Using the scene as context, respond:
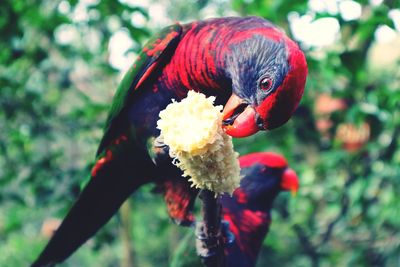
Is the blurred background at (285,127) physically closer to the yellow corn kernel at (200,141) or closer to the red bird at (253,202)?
the red bird at (253,202)

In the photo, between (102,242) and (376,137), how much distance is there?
138cm

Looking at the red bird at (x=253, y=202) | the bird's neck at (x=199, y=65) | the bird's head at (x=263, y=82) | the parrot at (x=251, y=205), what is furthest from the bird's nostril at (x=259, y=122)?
the red bird at (x=253, y=202)

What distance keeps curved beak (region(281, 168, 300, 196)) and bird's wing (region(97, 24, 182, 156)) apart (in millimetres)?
982

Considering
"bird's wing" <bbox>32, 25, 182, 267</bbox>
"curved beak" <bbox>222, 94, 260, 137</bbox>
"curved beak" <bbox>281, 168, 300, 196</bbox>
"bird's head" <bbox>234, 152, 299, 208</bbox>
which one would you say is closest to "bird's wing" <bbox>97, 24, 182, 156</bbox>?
"bird's wing" <bbox>32, 25, 182, 267</bbox>

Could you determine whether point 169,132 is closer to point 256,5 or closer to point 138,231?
point 256,5

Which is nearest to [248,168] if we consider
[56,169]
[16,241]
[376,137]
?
[376,137]

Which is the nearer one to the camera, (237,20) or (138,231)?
(237,20)

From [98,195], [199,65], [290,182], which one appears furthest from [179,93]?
[290,182]

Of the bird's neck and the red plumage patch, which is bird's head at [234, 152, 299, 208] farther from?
the bird's neck

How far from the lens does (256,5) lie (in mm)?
1842

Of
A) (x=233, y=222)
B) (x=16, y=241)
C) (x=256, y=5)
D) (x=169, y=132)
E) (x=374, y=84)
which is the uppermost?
(x=16, y=241)

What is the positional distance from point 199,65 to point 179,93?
0.11 metres

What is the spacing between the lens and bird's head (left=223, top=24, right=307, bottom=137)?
1024 millimetres

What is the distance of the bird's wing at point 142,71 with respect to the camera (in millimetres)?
1390
